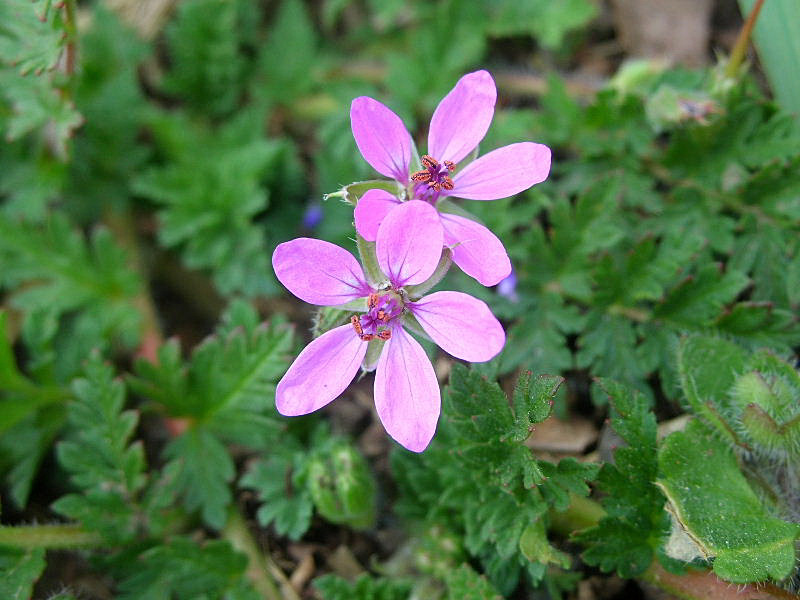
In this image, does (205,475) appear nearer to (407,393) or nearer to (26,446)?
(26,446)

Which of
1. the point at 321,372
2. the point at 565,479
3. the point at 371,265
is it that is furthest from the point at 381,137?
the point at 565,479

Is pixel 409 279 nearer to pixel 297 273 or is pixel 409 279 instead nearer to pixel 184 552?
pixel 297 273

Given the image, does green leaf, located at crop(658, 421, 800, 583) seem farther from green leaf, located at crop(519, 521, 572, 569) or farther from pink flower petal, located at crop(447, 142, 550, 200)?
pink flower petal, located at crop(447, 142, 550, 200)

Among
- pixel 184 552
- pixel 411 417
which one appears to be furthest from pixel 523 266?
pixel 184 552

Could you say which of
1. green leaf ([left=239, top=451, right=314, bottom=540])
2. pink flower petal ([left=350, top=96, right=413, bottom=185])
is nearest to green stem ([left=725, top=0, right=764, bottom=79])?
pink flower petal ([left=350, top=96, right=413, bottom=185])

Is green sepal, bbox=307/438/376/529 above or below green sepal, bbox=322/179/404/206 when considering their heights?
below

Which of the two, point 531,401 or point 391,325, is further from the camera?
point 391,325
